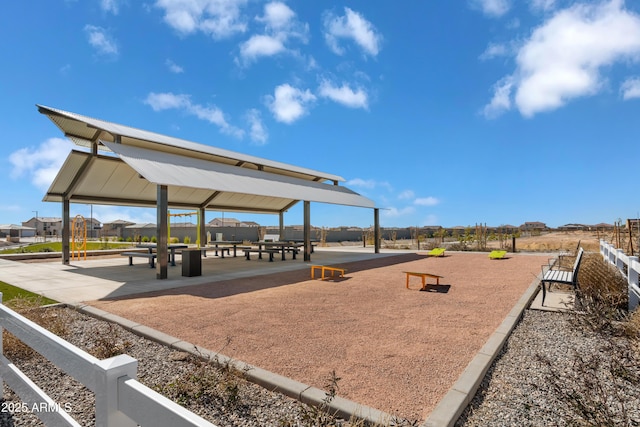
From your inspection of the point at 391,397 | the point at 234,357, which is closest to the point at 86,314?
the point at 234,357

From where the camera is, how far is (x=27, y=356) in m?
4.12

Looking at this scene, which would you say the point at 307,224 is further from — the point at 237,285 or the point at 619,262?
the point at 619,262

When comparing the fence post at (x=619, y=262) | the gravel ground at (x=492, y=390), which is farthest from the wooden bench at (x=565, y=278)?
the gravel ground at (x=492, y=390)

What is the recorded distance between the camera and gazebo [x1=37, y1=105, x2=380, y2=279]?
10211 millimetres

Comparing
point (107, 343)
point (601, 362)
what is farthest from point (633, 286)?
point (107, 343)

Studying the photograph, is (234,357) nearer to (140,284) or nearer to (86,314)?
(86,314)

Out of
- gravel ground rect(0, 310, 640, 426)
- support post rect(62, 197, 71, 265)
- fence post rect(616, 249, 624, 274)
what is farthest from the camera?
support post rect(62, 197, 71, 265)

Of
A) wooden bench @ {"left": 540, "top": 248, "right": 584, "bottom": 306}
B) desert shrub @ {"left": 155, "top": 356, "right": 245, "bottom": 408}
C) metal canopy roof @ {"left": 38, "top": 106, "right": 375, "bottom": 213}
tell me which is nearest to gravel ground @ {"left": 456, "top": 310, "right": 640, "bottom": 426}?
wooden bench @ {"left": 540, "top": 248, "right": 584, "bottom": 306}

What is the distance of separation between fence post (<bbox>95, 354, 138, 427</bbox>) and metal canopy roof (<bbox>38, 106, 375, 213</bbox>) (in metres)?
8.35

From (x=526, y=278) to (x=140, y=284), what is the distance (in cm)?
1046

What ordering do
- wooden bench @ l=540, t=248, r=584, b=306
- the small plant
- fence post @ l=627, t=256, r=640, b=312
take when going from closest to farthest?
1. the small plant
2. fence post @ l=627, t=256, r=640, b=312
3. wooden bench @ l=540, t=248, r=584, b=306

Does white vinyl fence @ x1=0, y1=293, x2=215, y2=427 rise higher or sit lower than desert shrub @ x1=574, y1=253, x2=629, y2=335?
higher

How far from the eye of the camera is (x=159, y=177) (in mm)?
9531

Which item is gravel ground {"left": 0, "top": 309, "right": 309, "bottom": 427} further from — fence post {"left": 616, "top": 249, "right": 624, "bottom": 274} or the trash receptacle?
fence post {"left": 616, "top": 249, "right": 624, "bottom": 274}
